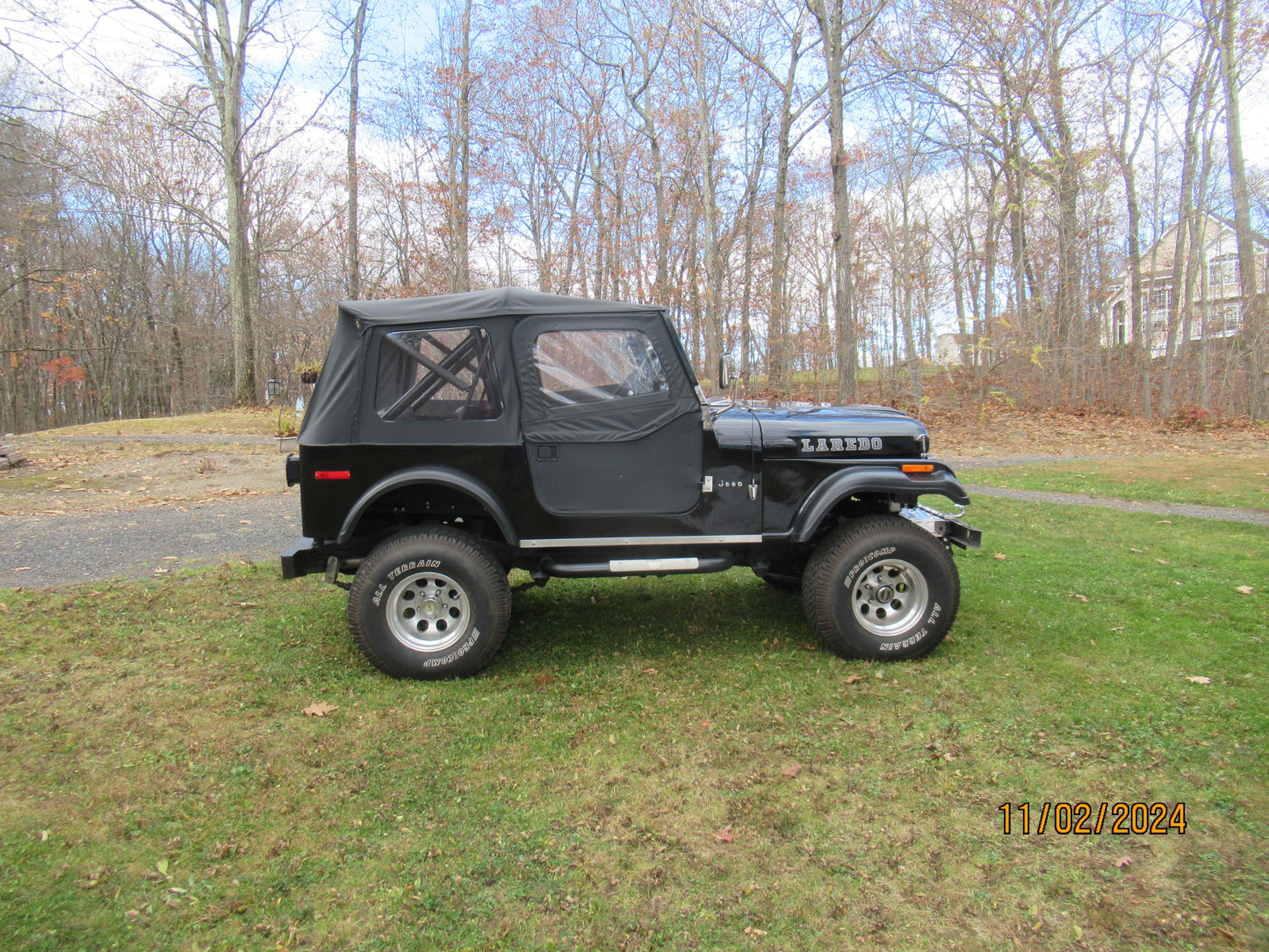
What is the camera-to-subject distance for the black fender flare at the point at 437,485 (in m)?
4.12

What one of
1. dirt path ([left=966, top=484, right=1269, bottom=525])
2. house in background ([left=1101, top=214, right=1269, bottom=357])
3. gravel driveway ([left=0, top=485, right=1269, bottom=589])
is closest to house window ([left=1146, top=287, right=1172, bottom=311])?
house in background ([left=1101, top=214, right=1269, bottom=357])

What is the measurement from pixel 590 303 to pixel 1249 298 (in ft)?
71.1

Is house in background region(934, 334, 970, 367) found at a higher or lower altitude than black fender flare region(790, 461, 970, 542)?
higher

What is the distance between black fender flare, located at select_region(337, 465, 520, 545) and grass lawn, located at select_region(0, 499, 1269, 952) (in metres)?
0.87

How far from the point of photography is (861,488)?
4352mm

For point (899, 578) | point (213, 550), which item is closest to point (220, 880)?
point (899, 578)

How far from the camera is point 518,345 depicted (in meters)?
4.25

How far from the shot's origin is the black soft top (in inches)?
166

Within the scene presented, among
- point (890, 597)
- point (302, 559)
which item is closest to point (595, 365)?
point (302, 559)

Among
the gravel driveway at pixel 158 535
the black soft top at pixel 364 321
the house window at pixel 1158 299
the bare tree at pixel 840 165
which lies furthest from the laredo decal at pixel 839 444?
the house window at pixel 1158 299

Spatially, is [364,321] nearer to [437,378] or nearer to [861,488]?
[437,378]

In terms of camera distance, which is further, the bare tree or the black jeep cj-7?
the bare tree

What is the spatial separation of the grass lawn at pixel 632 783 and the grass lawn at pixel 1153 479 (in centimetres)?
502

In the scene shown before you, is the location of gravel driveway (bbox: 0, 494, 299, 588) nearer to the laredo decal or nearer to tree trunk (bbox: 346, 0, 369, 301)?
the laredo decal
